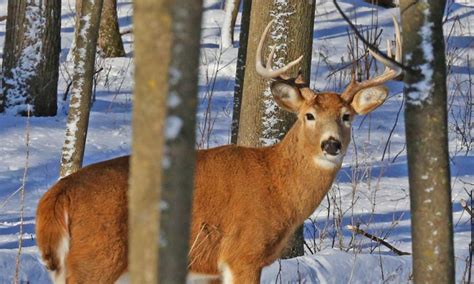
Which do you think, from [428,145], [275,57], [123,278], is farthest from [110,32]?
[428,145]

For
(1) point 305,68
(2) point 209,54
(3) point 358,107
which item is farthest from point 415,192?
(2) point 209,54

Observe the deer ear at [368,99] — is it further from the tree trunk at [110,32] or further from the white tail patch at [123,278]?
the tree trunk at [110,32]

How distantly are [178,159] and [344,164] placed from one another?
31.1 ft

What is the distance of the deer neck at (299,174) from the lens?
19.4ft

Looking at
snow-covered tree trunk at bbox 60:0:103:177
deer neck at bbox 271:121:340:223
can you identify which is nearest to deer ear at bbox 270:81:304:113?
deer neck at bbox 271:121:340:223

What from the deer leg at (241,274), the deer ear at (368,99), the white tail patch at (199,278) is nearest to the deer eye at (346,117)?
the deer ear at (368,99)

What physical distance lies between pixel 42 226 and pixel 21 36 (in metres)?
7.23

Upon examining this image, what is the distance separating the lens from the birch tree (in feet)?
6.35

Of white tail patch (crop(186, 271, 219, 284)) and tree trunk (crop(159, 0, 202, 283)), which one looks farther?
white tail patch (crop(186, 271, 219, 284))

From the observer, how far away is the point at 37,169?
1037 cm

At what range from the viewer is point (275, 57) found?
6.66 m

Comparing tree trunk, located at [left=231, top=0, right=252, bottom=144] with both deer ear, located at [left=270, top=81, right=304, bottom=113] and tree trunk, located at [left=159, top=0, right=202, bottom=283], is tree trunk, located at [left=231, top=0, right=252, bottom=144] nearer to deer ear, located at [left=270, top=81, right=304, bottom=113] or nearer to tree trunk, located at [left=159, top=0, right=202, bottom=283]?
deer ear, located at [left=270, top=81, right=304, bottom=113]

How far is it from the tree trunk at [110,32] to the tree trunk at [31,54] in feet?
10.7

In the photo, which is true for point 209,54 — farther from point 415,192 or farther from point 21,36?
point 415,192
